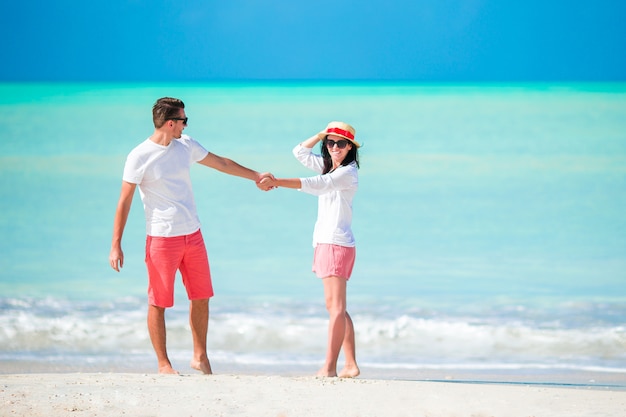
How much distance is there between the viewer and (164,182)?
3.87m

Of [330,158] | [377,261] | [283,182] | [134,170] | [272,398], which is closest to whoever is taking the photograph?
[272,398]

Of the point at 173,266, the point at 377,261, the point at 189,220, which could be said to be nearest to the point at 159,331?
the point at 173,266

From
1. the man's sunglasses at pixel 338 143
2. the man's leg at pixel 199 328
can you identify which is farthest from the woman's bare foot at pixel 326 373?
the man's sunglasses at pixel 338 143

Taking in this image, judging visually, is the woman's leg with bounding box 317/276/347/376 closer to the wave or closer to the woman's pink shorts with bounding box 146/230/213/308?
the woman's pink shorts with bounding box 146/230/213/308

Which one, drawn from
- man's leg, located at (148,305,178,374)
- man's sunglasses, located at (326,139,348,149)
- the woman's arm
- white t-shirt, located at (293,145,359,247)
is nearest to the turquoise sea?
man's leg, located at (148,305,178,374)

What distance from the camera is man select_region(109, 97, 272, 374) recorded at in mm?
3842

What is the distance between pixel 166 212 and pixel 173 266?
0.21 meters

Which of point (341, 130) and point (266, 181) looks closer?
point (341, 130)

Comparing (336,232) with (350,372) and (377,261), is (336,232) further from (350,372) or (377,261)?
(377,261)

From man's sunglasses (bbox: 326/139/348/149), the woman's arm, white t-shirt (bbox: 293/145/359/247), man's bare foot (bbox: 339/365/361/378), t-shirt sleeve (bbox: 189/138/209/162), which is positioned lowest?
man's bare foot (bbox: 339/365/361/378)

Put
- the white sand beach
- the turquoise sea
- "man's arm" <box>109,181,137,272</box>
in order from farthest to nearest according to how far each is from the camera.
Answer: the turquoise sea → "man's arm" <box>109,181,137,272</box> → the white sand beach

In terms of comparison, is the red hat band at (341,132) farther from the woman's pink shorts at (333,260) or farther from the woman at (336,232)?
the woman's pink shorts at (333,260)

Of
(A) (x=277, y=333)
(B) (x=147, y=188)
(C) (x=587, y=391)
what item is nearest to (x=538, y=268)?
(A) (x=277, y=333)

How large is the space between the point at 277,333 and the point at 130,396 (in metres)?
2.01
